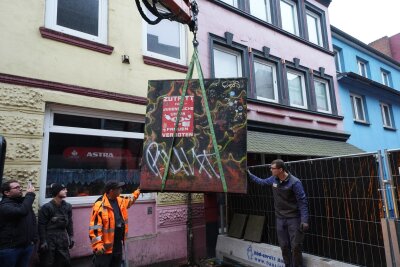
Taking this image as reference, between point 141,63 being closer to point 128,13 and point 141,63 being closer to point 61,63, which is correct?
point 128,13

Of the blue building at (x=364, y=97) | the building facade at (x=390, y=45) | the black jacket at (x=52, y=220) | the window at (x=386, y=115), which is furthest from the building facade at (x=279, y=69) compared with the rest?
the building facade at (x=390, y=45)

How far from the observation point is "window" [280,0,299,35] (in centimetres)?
1124

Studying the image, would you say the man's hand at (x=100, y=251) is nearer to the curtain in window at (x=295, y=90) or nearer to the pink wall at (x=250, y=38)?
the pink wall at (x=250, y=38)

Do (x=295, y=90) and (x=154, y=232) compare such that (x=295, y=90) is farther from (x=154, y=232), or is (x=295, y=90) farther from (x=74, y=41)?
(x=74, y=41)

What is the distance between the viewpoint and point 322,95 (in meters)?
11.9

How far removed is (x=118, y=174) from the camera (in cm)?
612

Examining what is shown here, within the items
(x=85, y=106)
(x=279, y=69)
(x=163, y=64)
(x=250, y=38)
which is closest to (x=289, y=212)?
(x=85, y=106)

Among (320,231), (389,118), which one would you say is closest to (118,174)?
(320,231)

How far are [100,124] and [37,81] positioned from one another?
134 centimetres

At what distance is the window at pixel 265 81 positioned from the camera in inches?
383

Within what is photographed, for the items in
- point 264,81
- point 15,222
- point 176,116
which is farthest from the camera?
point 264,81

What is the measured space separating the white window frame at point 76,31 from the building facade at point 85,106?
2cm

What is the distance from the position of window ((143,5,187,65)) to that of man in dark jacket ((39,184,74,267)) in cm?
368

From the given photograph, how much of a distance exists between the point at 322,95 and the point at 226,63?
4917 mm
